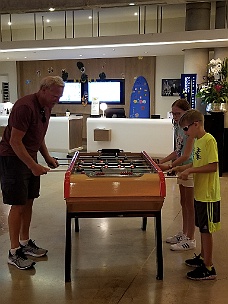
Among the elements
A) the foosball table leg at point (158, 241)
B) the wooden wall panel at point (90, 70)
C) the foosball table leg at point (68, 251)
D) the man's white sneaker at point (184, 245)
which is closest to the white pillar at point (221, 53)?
the wooden wall panel at point (90, 70)

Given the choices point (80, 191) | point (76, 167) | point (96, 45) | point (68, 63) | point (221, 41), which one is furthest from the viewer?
point (68, 63)

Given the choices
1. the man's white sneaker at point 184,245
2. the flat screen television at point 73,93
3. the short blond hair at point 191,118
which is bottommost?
the man's white sneaker at point 184,245

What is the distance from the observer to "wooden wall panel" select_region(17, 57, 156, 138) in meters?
11.5

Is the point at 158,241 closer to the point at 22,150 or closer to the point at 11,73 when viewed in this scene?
the point at 22,150

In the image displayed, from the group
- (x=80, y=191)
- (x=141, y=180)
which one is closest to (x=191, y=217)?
(x=141, y=180)

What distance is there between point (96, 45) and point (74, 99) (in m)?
4.51

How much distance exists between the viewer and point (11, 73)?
1285 centimetres

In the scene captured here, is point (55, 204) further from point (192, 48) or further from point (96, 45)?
point (192, 48)

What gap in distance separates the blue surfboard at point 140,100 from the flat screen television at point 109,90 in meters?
0.53

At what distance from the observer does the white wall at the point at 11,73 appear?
12773mm

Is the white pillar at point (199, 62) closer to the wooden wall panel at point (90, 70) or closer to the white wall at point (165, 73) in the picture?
the white wall at point (165, 73)

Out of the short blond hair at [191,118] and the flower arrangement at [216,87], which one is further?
the flower arrangement at [216,87]

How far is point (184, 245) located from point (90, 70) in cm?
929

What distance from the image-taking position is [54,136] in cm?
931
